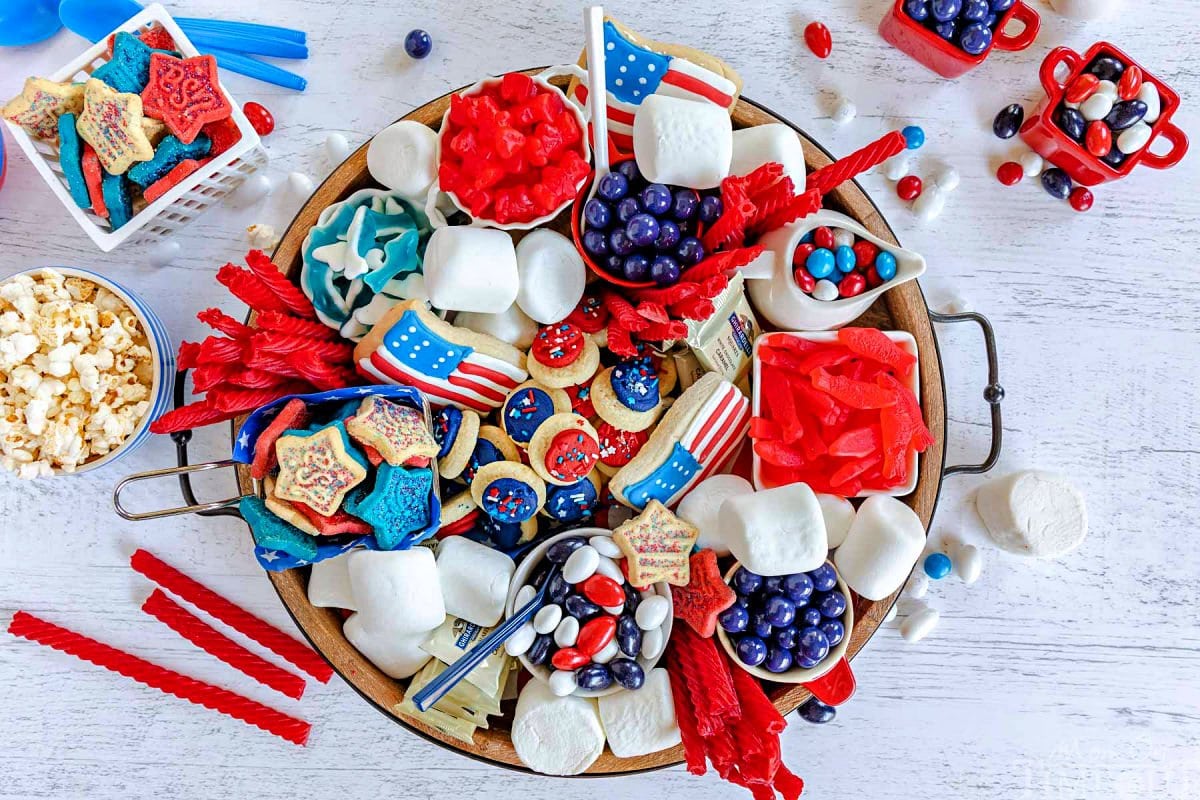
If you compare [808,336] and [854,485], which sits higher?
[808,336]

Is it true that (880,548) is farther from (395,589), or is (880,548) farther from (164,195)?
(164,195)

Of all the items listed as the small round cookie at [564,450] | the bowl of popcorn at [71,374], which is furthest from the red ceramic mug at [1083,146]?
the bowl of popcorn at [71,374]

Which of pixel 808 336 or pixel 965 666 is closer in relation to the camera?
pixel 808 336

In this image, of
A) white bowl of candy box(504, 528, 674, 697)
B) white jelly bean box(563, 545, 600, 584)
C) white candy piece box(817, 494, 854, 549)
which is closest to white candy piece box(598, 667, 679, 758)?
white bowl of candy box(504, 528, 674, 697)

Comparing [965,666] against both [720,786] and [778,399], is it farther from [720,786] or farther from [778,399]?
[778,399]

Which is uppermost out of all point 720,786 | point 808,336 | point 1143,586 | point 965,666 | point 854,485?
point 808,336

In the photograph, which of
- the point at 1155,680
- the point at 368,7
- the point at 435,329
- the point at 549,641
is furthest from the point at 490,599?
the point at 1155,680
